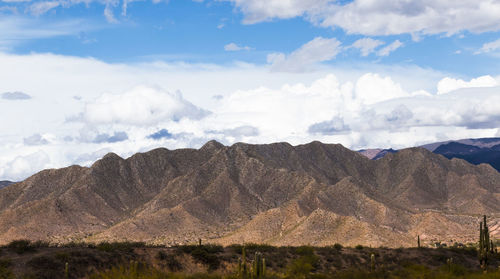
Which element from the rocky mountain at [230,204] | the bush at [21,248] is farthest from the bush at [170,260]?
the rocky mountain at [230,204]

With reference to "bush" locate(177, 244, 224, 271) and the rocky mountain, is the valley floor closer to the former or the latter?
"bush" locate(177, 244, 224, 271)

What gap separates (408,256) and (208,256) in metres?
24.4

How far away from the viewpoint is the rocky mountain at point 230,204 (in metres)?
120

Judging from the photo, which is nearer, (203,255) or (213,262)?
(213,262)

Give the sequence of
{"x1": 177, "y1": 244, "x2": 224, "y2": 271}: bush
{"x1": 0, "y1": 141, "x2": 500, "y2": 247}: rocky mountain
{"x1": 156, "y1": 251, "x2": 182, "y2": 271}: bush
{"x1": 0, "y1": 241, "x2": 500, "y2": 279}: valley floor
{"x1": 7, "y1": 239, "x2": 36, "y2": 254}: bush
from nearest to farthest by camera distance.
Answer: {"x1": 0, "y1": 241, "x2": 500, "y2": 279}: valley floor, {"x1": 7, "y1": 239, "x2": 36, "y2": 254}: bush, {"x1": 156, "y1": 251, "x2": 182, "y2": 271}: bush, {"x1": 177, "y1": 244, "x2": 224, "y2": 271}: bush, {"x1": 0, "y1": 141, "x2": 500, "y2": 247}: rocky mountain

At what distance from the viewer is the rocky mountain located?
12038cm

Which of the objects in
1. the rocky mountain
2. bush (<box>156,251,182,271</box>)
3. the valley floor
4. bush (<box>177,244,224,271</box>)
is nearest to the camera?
the valley floor

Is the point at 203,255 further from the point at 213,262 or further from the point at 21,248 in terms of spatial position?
the point at 21,248

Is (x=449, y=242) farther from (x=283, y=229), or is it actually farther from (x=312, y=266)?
(x=312, y=266)

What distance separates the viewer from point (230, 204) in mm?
154875

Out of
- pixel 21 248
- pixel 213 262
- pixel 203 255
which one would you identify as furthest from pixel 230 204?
pixel 21 248

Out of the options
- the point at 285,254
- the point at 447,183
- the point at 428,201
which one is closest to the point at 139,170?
the point at 428,201

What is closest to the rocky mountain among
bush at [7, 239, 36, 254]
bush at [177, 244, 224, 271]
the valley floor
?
the valley floor

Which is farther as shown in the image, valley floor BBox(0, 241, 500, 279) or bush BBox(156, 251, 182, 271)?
bush BBox(156, 251, 182, 271)
